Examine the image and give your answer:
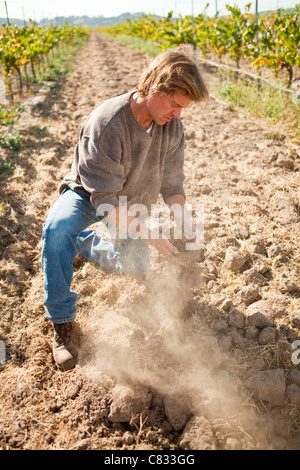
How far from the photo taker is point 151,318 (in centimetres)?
204

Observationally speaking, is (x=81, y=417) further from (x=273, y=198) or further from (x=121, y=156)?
(x=273, y=198)

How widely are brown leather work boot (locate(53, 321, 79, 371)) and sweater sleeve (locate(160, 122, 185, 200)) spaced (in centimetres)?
100

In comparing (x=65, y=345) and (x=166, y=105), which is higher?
(x=166, y=105)

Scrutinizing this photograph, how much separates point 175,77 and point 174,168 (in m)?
0.64

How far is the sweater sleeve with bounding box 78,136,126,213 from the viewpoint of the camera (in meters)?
1.78

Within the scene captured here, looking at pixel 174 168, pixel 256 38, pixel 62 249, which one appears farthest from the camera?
pixel 256 38

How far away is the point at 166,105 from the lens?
174cm

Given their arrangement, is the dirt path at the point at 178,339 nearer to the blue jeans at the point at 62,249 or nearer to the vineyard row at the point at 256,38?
the blue jeans at the point at 62,249

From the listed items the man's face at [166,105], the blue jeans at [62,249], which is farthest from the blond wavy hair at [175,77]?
the blue jeans at [62,249]

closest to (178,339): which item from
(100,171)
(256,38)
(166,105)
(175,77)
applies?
(100,171)

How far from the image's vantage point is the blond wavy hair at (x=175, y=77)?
1.65 metres

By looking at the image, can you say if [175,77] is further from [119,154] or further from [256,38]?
[256,38]

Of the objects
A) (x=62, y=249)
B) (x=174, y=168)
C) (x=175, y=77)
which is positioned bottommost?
(x=62, y=249)

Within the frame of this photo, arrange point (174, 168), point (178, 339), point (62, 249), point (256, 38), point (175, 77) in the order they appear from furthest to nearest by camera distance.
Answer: point (256, 38)
point (174, 168)
point (178, 339)
point (62, 249)
point (175, 77)
